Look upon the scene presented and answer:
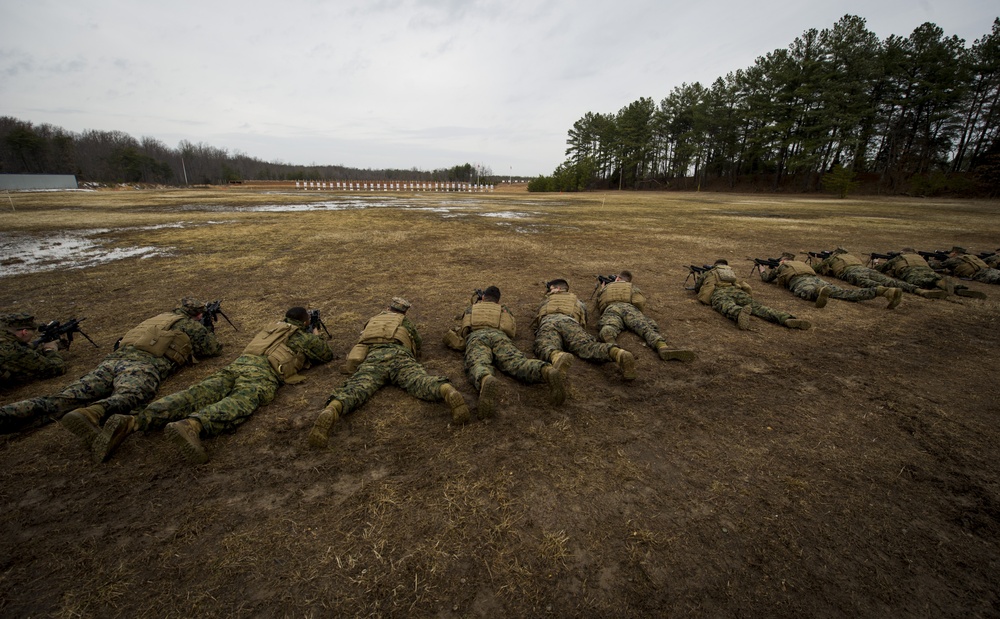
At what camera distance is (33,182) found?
58.4 metres

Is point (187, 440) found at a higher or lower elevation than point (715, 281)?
lower

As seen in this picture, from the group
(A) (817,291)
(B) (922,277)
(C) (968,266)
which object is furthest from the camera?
(C) (968,266)

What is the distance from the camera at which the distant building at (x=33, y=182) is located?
5553cm

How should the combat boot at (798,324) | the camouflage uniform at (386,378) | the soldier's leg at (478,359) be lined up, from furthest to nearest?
the combat boot at (798,324) < the soldier's leg at (478,359) < the camouflage uniform at (386,378)

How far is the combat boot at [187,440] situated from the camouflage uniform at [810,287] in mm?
10408

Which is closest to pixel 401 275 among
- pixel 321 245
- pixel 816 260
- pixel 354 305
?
pixel 354 305

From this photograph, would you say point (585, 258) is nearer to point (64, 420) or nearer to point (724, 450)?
point (724, 450)

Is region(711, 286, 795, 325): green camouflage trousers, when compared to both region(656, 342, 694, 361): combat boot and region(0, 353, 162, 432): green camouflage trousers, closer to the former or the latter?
region(656, 342, 694, 361): combat boot

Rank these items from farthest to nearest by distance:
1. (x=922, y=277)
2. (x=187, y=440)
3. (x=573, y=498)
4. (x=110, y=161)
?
(x=110, y=161)
(x=922, y=277)
(x=187, y=440)
(x=573, y=498)

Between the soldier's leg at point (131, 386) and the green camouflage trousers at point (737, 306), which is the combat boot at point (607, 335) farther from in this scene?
the soldier's leg at point (131, 386)

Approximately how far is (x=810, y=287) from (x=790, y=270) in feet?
3.00

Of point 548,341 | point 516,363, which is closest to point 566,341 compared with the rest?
point 548,341

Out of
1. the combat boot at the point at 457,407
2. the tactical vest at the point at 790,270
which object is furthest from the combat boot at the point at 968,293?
the combat boot at the point at 457,407

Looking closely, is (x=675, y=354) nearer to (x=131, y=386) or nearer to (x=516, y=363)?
(x=516, y=363)
